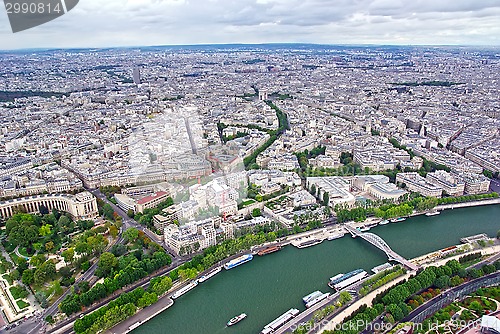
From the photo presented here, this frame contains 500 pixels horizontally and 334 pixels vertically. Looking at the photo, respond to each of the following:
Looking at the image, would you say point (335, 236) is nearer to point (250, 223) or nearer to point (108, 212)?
point (250, 223)

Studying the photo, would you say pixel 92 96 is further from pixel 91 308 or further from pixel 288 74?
pixel 91 308

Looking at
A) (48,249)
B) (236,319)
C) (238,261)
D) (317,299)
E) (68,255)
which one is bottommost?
(236,319)

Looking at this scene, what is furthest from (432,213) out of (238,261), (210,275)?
(210,275)

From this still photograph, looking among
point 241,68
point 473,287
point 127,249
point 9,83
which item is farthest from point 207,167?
point 241,68

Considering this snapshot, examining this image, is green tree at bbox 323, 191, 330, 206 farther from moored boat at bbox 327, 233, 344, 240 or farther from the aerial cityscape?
moored boat at bbox 327, 233, 344, 240

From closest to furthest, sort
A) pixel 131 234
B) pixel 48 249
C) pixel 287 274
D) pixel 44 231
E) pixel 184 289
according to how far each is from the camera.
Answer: pixel 184 289
pixel 287 274
pixel 48 249
pixel 131 234
pixel 44 231

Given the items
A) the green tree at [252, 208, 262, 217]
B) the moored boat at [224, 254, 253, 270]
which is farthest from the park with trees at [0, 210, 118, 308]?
the green tree at [252, 208, 262, 217]
